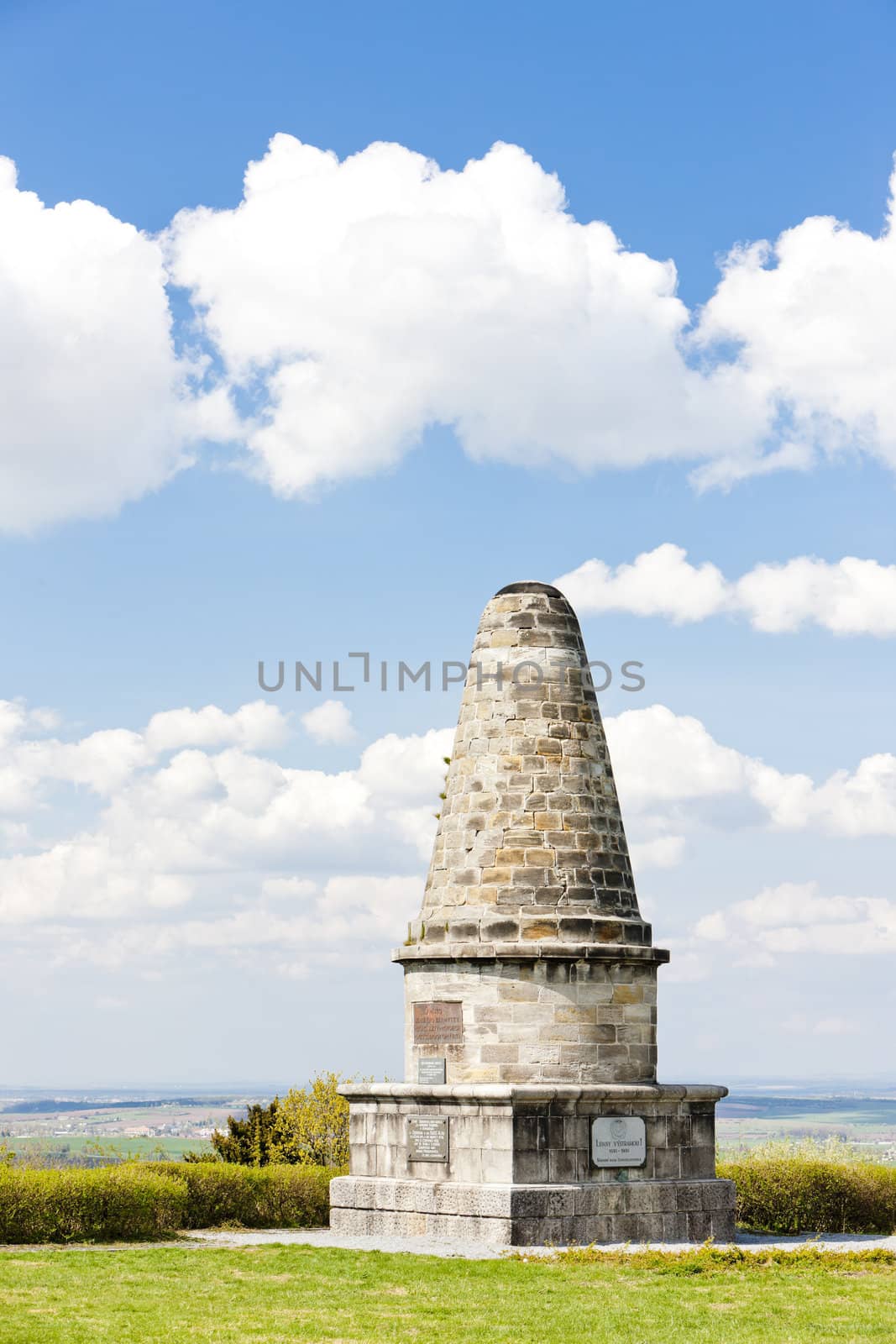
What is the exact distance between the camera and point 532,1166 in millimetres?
17812

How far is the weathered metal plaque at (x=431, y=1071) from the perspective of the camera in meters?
19.0

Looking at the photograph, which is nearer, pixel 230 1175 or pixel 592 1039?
pixel 592 1039

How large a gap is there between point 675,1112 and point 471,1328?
6.86 m

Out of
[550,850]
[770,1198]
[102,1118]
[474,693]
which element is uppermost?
[474,693]

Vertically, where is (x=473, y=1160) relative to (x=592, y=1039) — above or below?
below

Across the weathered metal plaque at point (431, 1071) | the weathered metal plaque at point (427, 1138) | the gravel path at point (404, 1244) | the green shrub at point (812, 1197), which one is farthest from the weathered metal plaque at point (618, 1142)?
the green shrub at point (812, 1197)

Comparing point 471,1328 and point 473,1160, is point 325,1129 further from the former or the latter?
point 471,1328

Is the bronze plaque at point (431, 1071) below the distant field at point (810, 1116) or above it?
above

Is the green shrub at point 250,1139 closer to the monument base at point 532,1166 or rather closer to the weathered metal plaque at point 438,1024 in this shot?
the monument base at point 532,1166

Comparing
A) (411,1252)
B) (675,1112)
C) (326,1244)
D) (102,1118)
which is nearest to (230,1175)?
(326,1244)

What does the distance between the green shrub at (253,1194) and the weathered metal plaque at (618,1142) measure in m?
Answer: 4.44

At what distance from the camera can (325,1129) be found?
79.5 feet

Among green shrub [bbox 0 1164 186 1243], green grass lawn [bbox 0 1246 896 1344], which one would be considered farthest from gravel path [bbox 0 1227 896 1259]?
green grass lawn [bbox 0 1246 896 1344]

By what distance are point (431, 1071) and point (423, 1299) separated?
4985mm
